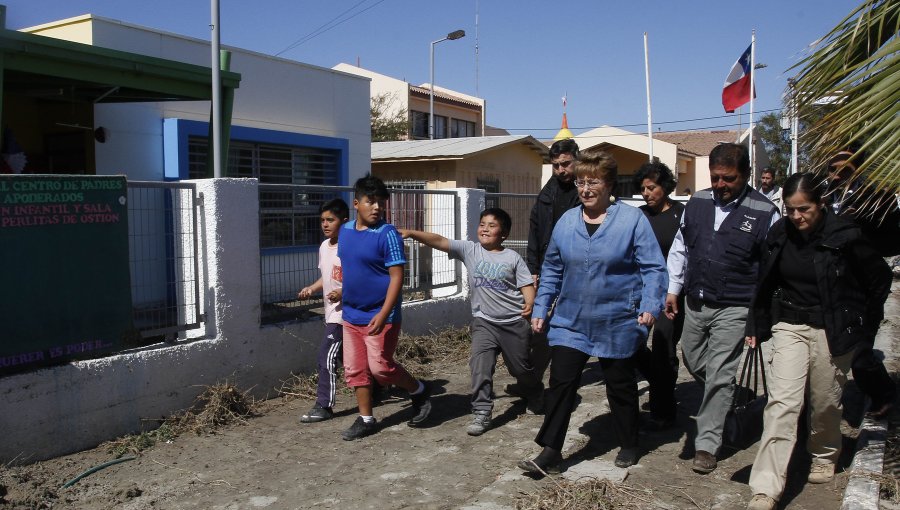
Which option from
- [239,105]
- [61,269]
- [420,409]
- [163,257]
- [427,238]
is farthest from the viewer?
[239,105]

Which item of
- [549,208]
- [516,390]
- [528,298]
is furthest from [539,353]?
[549,208]

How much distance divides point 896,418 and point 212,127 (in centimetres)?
753

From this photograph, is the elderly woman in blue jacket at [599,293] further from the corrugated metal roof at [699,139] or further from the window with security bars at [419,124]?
the corrugated metal roof at [699,139]

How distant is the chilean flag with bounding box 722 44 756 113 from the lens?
1962 centimetres

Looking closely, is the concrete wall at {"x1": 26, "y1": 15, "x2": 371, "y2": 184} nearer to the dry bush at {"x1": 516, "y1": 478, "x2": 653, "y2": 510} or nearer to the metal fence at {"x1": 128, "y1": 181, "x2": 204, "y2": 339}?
the metal fence at {"x1": 128, "y1": 181, "x2": 204, "y2": 339}

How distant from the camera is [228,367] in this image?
20.5 ft

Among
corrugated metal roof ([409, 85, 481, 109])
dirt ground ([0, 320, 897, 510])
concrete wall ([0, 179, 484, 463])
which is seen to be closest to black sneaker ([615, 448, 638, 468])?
dirt ground ([0, 320, 897, 510])

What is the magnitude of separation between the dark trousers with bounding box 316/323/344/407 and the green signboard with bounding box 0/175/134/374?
4.60 feet

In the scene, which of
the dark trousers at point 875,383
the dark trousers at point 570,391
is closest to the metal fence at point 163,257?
the dark trousers at point 570,391

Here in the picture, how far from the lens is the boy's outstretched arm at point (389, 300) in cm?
529

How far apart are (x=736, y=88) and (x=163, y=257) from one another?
17.2 m

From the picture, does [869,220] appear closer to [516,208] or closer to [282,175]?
[516,208]

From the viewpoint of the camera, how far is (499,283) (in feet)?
18.5

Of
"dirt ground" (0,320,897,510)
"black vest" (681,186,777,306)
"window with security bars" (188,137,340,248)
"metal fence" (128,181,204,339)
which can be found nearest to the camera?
"dirt ground" (0,320,897,510)
